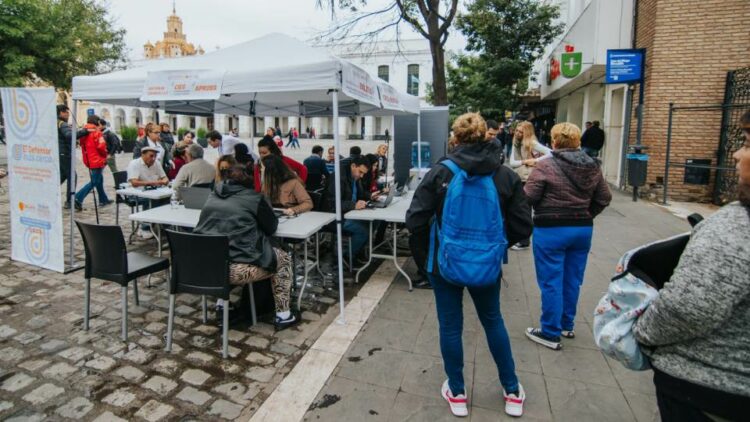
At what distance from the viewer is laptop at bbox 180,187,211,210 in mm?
5016

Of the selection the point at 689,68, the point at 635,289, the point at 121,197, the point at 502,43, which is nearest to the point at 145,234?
the point at 121,197

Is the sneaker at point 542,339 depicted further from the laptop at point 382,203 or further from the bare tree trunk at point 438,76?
the bare tree trunk at point 438,76

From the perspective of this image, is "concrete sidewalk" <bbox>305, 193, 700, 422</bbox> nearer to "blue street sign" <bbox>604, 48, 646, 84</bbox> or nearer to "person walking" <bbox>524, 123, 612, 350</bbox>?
"person walking" <bbox>524, 123, 612, 350</bbox>

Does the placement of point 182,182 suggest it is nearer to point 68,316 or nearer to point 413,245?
point 68,316

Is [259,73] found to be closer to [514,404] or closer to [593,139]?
[514,404]

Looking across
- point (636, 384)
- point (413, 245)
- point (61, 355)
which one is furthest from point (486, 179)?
point (61, 355)

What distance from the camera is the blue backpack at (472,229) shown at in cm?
229

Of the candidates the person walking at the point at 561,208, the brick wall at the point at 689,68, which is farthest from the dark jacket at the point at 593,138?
the person walking at the point at 561,208

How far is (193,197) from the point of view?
16.7 feet

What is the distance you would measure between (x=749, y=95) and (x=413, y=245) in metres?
9.23

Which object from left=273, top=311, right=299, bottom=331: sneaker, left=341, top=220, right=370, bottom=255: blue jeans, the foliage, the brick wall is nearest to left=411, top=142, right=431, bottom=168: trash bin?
left=341, top=220, right=370, bottom=255: blue jeans

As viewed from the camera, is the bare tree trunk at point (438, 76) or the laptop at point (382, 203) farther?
the bare tree trunk at point (438, 76)

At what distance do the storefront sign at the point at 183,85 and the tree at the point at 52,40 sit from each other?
14.4 m

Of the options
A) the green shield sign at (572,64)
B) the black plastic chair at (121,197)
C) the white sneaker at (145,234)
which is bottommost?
the white sneaker at (145,234)
